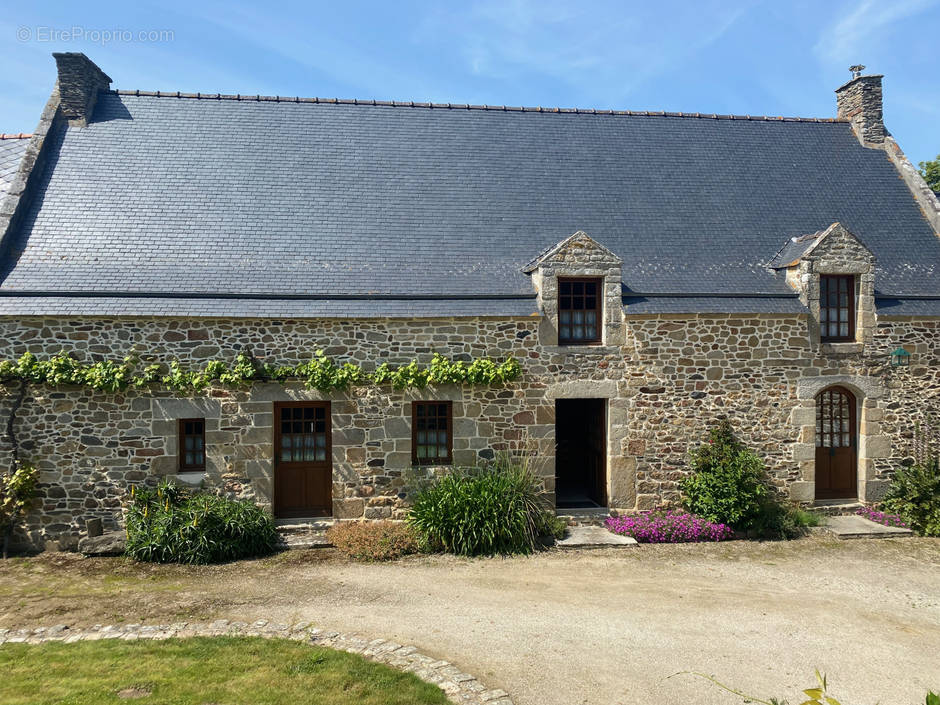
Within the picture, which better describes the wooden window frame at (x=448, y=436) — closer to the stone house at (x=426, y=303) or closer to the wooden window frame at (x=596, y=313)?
the stone house at (x=426, y=303)

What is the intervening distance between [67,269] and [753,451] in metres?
11.2

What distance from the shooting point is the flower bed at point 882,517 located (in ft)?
34.8

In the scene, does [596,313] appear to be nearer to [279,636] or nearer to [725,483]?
[725,483]

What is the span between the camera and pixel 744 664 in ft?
20.5

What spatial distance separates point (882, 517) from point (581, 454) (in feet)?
16.6

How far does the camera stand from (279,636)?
6.66 meters

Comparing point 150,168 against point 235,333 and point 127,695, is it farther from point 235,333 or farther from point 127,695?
point 127,695

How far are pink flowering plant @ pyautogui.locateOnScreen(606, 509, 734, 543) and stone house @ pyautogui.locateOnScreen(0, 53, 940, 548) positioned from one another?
0.52m

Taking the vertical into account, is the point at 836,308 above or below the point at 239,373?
above

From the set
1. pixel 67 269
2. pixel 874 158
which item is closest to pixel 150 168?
pixel 67 269

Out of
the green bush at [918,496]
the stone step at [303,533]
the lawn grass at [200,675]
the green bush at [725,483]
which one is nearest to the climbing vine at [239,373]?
the stone step at [303,533]

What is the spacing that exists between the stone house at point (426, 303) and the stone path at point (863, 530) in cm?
62

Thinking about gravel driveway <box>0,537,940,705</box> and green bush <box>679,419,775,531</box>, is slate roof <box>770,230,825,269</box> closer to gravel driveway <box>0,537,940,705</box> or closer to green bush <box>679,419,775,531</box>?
green bush <box>679,419,775,531</box>

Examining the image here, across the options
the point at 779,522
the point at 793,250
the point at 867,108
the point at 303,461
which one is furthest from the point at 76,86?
the point at 867,108
